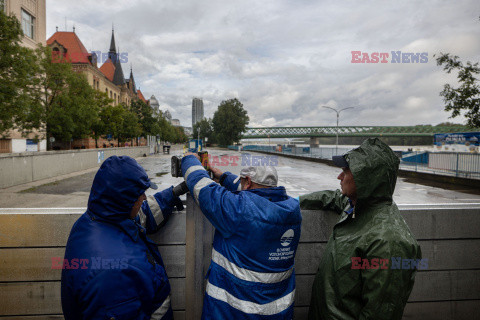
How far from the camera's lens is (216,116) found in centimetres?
8750

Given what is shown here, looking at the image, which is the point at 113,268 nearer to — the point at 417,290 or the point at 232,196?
the point at 232,196

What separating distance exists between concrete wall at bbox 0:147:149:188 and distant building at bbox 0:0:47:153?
973 centimetres

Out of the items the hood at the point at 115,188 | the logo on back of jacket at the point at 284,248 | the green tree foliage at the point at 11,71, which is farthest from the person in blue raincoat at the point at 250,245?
the green tree foliage at the point at 11,71

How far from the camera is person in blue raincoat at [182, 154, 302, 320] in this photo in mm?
1753

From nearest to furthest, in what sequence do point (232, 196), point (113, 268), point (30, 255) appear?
point (113, 268) < point (232, 196) < point (30, 255)

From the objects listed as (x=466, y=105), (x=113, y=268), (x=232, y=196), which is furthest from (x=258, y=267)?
(x=466, y=105)

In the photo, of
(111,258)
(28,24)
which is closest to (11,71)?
(111,258)

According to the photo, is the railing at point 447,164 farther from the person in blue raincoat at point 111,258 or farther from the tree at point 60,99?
the person in blue raincoat at point 111,258

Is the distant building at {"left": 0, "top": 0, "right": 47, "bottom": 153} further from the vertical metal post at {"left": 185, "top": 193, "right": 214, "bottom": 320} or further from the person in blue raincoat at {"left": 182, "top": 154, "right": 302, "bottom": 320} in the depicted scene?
the person in blue raincoat at {"left": 182, "top": 154, "right": 302, "bottom": 320}

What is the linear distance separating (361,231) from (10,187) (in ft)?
51.1

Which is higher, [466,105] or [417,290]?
[466,105]

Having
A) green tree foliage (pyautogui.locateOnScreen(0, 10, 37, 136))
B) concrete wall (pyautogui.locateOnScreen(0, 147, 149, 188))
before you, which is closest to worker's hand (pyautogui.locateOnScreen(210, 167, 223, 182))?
concrete wall (pyautogui.locateOnScreen(0, 147, 149, 188))

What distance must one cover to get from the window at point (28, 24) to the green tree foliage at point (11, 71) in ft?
63.8

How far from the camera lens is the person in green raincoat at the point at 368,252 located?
1.60 meters
